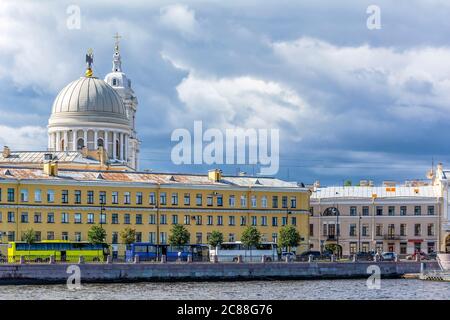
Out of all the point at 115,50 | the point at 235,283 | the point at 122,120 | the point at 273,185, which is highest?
the point at 115,50

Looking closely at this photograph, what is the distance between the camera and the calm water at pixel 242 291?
54.5 m

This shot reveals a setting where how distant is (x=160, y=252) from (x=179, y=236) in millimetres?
2498

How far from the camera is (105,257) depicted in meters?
75.8

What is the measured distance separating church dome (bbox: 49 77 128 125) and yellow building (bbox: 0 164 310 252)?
28.4 meters

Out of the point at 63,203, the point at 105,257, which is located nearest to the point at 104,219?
the point at 63,203

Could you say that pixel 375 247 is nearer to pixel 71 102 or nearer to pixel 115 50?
pixel 71 102

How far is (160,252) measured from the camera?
7975cm

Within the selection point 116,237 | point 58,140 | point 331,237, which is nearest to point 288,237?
point 116,237

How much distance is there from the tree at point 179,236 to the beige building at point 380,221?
22105mm

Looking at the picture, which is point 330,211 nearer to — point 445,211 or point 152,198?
point 445,211

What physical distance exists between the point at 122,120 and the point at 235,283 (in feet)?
174

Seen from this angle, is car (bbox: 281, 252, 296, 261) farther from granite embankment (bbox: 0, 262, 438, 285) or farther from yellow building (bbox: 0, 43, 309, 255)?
yellow building (bbox: 0, 43, 309, 255)

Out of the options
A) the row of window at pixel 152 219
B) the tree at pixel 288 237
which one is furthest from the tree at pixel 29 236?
the tree at pixel 288 237

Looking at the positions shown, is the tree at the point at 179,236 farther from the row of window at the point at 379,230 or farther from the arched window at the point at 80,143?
the arched window at the point at 80,143
